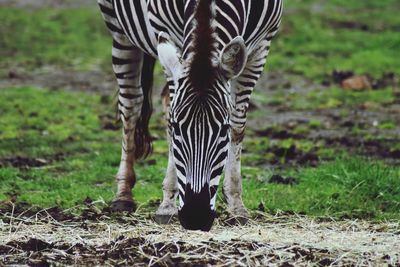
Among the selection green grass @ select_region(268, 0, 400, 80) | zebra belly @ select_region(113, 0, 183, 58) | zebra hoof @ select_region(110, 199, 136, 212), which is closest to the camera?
zebra belly @ select_region(113, 0, 183, 58)

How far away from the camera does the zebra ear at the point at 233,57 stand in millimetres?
5629

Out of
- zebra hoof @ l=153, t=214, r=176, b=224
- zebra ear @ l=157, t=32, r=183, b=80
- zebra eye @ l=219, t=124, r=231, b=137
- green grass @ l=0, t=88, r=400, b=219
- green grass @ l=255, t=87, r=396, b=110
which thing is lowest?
green grass @ l=0, t=88, r=400, b=219

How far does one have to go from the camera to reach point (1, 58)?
15.4m

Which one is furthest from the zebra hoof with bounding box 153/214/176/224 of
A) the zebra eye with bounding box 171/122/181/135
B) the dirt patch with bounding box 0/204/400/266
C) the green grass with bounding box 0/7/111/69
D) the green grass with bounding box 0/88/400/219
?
the green grass with bounding box 0/7/111/69

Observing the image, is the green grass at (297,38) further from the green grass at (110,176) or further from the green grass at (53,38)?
the green grass at (110,176)

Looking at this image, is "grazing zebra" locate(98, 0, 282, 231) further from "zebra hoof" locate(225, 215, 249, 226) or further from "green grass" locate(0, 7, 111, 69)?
"green grass" locate(0, 7, 111, 69)

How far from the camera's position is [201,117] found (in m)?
5.63

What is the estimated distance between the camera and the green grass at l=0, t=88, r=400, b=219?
782 centimetres

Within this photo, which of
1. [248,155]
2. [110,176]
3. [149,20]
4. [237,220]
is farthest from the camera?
[248,155]

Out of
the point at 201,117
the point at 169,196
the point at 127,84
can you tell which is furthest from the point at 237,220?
the point at 127,84

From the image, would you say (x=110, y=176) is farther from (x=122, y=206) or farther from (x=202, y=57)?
(x=202, y=57)

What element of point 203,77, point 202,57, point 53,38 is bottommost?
point 53,38

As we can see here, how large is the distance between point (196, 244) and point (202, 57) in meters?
1.10

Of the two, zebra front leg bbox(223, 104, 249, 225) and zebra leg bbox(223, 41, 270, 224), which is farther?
zebra front leg bbox(223, 104, 249, 225)
